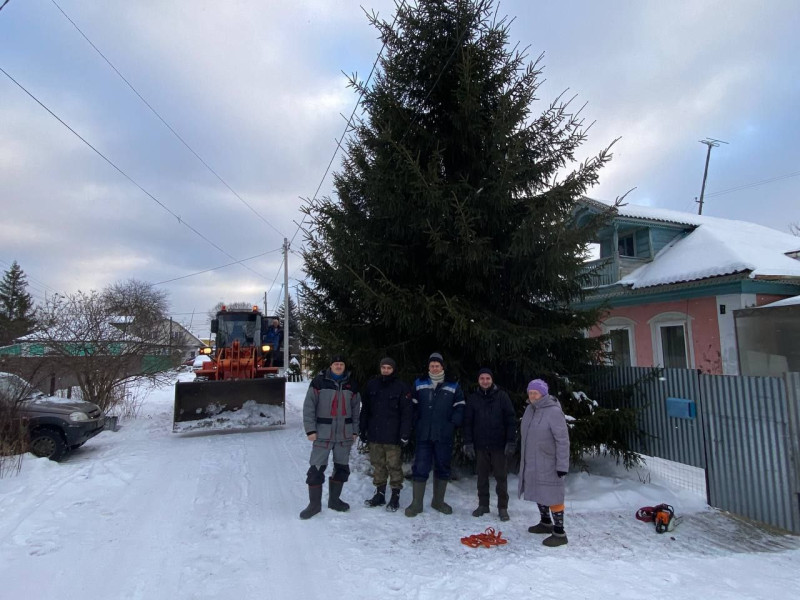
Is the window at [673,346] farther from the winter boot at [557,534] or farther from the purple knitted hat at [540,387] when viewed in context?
the winter boot at [557,534]

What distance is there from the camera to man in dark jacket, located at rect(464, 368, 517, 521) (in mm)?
4879

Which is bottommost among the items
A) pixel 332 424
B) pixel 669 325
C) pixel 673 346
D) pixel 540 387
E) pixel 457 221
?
pixel 332 424

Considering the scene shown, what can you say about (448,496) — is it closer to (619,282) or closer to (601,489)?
(601,489)

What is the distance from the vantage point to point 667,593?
10.9 feet

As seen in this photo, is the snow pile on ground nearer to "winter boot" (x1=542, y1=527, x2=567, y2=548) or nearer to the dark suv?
the dark suv

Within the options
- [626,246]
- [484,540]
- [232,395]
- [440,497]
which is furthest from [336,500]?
[626,246]

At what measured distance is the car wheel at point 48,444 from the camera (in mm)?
7508

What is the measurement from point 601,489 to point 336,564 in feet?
11.4

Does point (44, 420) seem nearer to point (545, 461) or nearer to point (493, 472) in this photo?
point (493, 472)

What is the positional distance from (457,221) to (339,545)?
3735mm

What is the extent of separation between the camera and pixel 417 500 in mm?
4992

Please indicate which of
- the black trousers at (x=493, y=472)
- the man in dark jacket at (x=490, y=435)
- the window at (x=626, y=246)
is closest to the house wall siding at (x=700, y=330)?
the window at (x=626, y=246)

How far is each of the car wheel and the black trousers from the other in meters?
7.06

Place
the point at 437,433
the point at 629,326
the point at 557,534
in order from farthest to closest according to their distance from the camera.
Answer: the point at 629,326
the point at 437,433
the point at 557,534
